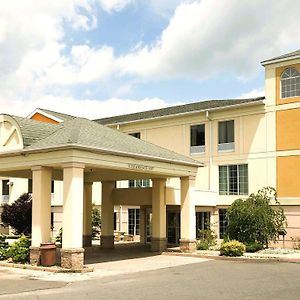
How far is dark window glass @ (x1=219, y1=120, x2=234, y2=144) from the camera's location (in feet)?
109

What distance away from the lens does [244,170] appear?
3266 cm

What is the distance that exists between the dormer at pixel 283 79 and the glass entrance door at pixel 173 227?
922 centimetres

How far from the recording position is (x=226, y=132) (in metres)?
33.7

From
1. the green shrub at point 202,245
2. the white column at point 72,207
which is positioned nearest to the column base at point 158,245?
the green shrub at point 202,245

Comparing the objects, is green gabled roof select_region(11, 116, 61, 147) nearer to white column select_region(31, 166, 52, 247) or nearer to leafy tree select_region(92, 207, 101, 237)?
white column select_region(31, 166, 52, 247)

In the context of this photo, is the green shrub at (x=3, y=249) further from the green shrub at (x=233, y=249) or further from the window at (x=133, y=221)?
the window at (x=133, y=221)

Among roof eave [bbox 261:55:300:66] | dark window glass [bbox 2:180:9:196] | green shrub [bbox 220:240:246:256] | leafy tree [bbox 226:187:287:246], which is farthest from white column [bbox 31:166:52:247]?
dark window glass [bbox 2:180:9:196]

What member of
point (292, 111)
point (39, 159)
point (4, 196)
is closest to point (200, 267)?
point (39, 159)

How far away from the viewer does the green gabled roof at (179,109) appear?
1316 inches

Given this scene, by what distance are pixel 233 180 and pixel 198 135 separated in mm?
3992

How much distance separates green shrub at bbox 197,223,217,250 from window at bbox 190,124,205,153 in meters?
5.51

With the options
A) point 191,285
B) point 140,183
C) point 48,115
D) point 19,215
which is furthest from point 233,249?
point 19,215

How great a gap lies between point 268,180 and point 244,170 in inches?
70.3

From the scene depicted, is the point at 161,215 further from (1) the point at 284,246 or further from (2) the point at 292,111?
(2) the point at 292,111
